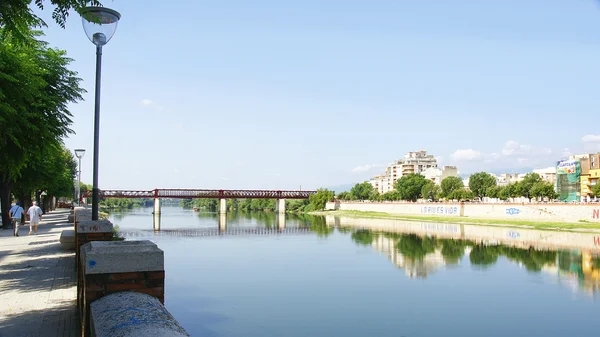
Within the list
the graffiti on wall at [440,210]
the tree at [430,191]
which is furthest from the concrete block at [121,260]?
the tree at [430,191]

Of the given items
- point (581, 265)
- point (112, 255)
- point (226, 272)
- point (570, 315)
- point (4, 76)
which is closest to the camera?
point (112, 255)

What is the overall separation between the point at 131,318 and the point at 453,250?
31.8 meters

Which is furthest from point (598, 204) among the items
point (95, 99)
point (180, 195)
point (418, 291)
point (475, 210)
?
point (180, 195)

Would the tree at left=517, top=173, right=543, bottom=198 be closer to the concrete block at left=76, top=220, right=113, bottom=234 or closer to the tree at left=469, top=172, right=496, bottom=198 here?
the tree at left=469, top=172, right=496, bottom=198

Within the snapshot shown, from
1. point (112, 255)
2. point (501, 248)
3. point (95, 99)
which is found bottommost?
point (501, 248)

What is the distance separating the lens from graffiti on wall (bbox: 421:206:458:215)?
74.1m

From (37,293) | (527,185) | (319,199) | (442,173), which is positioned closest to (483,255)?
(37,293)

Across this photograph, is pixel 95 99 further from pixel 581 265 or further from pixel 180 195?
pixel 180 195

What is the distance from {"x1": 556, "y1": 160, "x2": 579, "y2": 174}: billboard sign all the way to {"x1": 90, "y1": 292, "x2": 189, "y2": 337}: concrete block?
361 ft

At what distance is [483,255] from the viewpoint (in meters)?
30.2

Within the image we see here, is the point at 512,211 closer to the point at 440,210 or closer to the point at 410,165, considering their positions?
the point at 440,210

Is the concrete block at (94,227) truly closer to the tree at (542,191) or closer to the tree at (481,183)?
the tree at (542,191)

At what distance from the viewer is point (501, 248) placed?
113 ft

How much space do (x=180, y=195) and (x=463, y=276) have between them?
88.0 m
